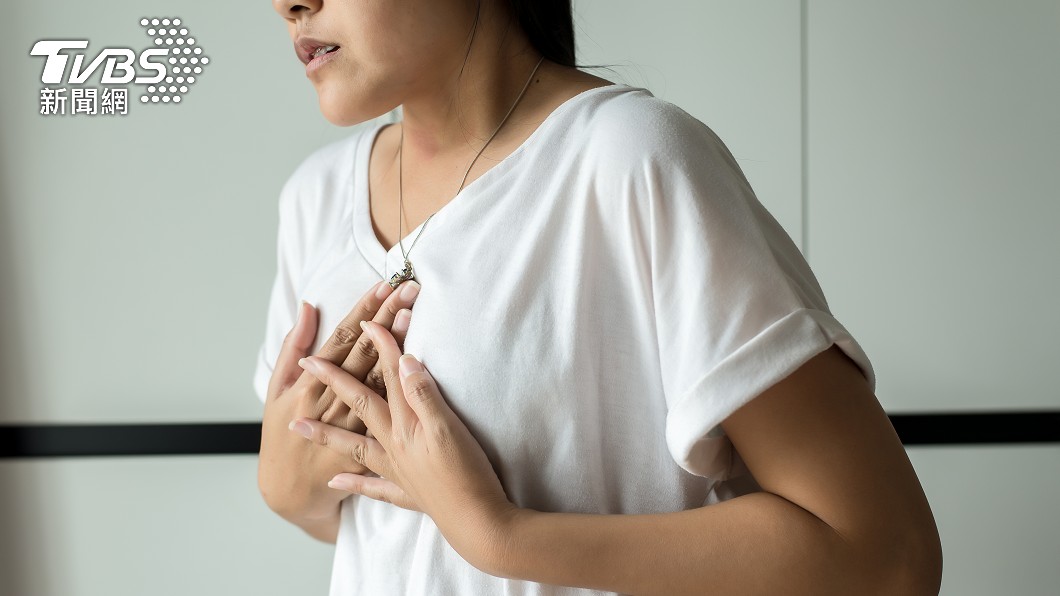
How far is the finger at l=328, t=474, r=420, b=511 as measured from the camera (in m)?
0.76

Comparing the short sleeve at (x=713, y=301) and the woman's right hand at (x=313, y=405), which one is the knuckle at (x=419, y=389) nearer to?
the woman's right hand at (x=313, y=405)

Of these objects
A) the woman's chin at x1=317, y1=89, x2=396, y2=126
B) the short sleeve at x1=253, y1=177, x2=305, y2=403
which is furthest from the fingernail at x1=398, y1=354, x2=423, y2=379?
the short sleeve at x1=253, y1=177, x2=305, y2=403

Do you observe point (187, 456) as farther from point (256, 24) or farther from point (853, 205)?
point (853, 205)

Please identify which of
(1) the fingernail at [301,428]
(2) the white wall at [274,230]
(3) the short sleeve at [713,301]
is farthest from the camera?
(2) the white wall at [274,230]

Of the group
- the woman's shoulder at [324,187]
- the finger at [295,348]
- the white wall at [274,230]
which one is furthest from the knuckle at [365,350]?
the white wall at [274,230]

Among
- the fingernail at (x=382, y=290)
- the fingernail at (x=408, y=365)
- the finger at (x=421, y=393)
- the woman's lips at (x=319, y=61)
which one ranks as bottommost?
the finger at (x=421, y=393)

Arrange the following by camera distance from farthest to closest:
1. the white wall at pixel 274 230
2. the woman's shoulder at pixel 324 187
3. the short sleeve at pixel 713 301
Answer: the white wall at pixel 274 230, the woman's shoulder at pixel 324 187, the short sleeve at pixel 713 301

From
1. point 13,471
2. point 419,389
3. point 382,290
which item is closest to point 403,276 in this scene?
point 382,290

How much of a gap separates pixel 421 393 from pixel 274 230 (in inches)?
38.0

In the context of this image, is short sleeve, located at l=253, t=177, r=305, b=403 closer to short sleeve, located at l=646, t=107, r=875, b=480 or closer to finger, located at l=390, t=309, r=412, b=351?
finger, located at l=390, t=309, r=412, b=351

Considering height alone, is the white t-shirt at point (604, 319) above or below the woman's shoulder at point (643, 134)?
below

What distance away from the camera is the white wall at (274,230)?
149 centimetres

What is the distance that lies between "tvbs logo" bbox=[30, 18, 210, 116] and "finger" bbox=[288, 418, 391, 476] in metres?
0.96

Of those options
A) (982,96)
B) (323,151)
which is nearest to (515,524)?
(323,151)
